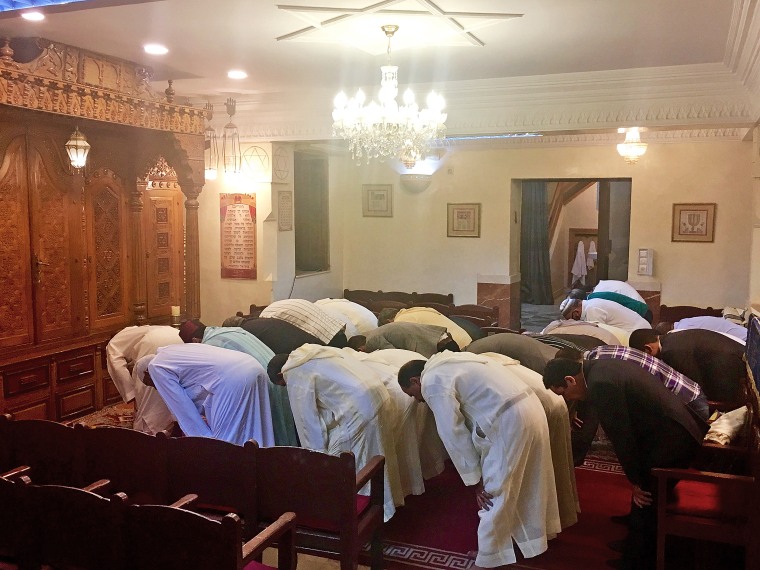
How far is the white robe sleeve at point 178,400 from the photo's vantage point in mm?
4406

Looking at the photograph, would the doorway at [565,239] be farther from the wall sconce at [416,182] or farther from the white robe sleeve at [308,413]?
the white robe sleeve at [308,413]

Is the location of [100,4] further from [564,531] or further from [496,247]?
[496,247]

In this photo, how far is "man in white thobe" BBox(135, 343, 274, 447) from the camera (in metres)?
4.39

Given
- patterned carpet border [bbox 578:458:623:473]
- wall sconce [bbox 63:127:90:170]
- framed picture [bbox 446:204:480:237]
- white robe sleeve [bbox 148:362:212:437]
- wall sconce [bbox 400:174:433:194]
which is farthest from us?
wall sconce [bbox 400:174:433:194]

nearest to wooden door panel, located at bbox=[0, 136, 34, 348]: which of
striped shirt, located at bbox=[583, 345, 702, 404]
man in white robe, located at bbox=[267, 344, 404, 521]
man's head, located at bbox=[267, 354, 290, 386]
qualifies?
man's head, located at bbox=[267, 354, 290, 386]

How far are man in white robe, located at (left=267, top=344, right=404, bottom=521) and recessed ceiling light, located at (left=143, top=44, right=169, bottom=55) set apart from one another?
2760 mm

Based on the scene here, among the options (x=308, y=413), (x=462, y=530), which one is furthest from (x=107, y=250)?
(x=462, y=530)

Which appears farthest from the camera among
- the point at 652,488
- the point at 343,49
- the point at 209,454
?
the point at 343,49

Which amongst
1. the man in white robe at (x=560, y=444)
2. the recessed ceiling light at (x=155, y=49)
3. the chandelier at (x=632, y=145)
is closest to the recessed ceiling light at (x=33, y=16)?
the recessed ceiling light at (x=155, y=49)

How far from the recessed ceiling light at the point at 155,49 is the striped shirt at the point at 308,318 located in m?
2.29

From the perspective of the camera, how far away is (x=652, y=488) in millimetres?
3428

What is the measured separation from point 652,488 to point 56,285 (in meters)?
5.04

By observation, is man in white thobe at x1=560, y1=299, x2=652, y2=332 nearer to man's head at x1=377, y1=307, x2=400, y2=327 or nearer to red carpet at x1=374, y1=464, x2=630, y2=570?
man's head at x1=377, y1=307, x2=400, y2=327

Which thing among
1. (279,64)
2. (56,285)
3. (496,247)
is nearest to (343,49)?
(279,64)
